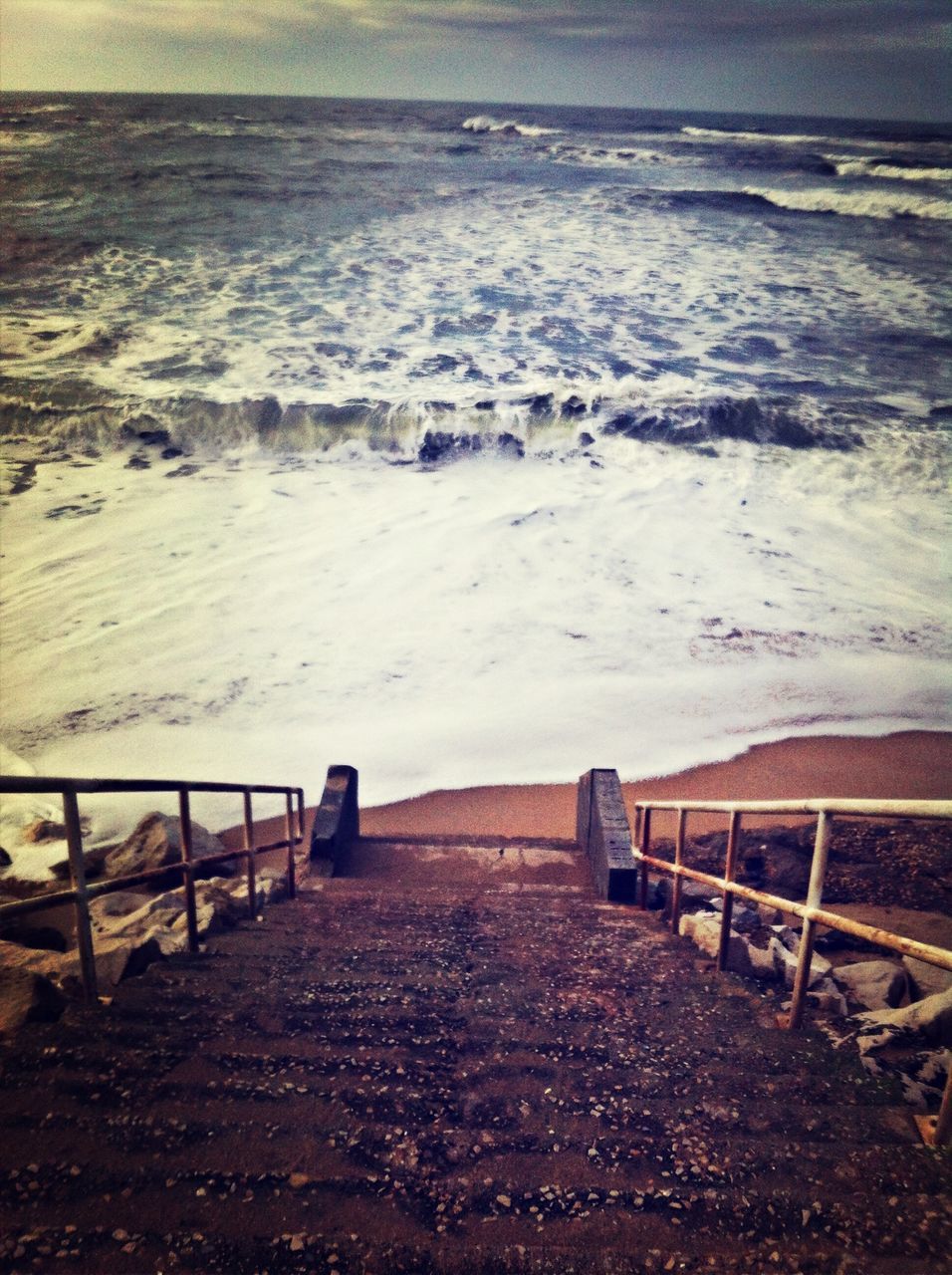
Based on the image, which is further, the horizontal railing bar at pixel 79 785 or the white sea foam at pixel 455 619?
the white sea foam at pixel 455 619

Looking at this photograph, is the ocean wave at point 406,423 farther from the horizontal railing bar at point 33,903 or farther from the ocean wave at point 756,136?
the ocean wave at point 756,136

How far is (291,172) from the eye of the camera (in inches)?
987

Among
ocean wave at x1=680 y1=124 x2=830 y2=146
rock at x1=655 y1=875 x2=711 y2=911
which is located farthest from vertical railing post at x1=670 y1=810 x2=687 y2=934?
ocean wave at x1=680 y1=124 x2=830 y2=146

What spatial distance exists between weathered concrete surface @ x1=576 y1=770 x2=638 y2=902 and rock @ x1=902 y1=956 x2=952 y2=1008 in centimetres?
124

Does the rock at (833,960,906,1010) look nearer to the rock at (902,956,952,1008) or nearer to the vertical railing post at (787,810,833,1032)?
the rock at (902,956,952,1008)

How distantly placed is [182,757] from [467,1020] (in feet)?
15.0

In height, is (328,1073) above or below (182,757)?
above

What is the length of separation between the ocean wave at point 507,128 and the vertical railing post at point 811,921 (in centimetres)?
4085

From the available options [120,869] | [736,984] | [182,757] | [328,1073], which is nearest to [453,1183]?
[328,1073]

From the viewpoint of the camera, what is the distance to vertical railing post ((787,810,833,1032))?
202cm

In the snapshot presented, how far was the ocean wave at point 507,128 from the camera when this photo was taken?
118 ft

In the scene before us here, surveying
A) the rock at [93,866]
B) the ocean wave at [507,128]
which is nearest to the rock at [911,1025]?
the rock at [93,866]

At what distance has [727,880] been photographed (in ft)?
8.75

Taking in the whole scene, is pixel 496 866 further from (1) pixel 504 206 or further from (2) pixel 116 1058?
(1) pixel 504 206
